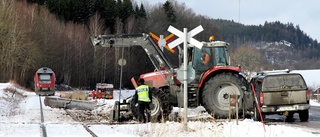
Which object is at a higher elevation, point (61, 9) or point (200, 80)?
point (61, 9)

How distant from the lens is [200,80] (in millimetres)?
16531

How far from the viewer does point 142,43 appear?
682 inches

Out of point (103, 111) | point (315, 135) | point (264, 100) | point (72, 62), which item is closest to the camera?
point (315, 135)

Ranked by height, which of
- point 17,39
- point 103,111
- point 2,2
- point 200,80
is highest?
point 2,2

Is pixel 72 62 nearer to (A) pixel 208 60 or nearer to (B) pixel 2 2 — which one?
(B) pixel 2 2

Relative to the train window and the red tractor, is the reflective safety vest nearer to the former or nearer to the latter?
the red tractor

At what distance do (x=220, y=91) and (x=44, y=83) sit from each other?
3305 cm

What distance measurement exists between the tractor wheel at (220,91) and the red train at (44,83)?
105 feet

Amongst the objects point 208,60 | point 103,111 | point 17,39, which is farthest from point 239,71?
point 17,39

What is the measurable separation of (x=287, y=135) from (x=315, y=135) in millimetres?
731

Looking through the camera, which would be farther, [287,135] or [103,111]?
[103,111]

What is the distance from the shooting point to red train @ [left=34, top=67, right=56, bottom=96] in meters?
45.7

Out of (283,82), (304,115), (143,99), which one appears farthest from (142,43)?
(304,115)

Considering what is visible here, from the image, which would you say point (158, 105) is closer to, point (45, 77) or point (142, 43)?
point (142, 43)
